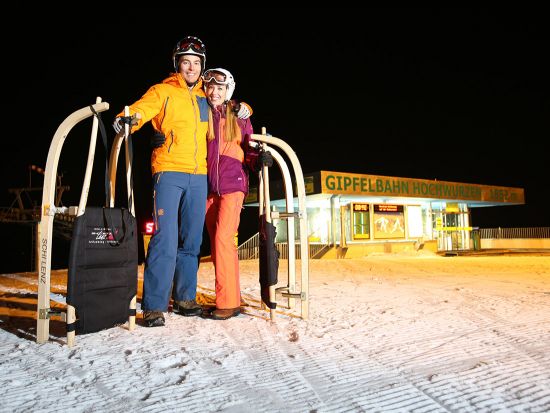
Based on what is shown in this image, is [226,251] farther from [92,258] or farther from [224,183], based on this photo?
[92,258]

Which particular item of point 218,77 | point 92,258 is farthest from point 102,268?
point 218,77

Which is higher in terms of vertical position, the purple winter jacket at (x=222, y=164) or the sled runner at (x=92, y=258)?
the purple winter jacket at (x=222, y=164)

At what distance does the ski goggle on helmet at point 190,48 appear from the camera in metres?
3.20

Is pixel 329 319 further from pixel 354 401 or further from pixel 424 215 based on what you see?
pixel 424 215

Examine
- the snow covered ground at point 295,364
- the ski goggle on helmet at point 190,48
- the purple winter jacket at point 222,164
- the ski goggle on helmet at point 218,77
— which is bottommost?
the snow covered ground at point 295,364

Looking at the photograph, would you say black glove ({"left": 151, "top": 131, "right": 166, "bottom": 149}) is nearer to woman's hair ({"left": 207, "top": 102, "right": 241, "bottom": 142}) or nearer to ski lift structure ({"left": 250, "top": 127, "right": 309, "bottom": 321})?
woman's hair ({"left": 207, "top": 102, "right": 241, "bottom": 142})

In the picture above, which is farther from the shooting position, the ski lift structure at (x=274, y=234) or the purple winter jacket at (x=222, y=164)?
the purple winter jacket at (x=222, y=164)

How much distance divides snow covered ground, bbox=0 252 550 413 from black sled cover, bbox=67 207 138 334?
0.50ft

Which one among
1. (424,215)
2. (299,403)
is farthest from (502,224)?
(299,403)

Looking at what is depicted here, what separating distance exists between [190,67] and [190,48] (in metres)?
0.16

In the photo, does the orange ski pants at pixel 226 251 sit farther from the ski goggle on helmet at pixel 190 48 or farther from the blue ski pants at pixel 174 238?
the ski goggle on helmet at pixel 190 48

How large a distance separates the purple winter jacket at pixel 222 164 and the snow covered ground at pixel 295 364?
3.56 ft

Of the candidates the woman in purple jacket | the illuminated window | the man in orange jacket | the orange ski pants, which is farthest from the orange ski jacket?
the illuminated window

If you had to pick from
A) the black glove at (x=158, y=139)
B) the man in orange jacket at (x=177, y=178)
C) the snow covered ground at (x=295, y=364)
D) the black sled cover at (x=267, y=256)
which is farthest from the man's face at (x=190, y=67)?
the snow covered ground at (x=295, y=364)
